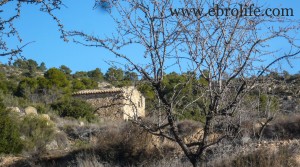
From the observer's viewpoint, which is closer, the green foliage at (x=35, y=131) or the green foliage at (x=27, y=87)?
the green foliage at (x=35, y=131)

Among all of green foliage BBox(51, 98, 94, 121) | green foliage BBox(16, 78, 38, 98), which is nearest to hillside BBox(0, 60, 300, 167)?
green foliage BBox(51, 98, 94, 121)

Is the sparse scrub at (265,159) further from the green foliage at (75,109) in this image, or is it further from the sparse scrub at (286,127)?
the green foliage at (75,109)

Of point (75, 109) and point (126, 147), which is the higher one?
point (75, 109)

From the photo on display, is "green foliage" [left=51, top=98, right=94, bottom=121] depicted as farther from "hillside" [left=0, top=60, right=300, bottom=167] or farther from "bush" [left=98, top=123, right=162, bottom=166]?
"bush" [left=98, top=123, right=162, bottom=166]

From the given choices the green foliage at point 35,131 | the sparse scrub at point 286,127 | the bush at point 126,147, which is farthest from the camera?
the green foliage at point 35,131

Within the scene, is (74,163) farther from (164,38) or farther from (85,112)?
(85,112)

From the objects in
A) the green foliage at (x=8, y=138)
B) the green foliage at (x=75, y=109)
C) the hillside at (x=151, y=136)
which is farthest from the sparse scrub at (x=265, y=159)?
the green foliage at (x=75, y=109)

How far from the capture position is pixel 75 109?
36156 mm

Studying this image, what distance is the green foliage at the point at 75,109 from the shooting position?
35.8 meters

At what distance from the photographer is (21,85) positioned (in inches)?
1751

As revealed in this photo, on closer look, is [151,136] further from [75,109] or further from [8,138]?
[75,109]

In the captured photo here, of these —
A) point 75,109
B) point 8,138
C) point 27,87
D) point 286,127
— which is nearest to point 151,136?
point 286,127

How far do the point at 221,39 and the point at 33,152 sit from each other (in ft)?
36.6

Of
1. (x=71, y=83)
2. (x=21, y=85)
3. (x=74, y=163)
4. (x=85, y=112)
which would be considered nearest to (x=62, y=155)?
(x=74, y=163)
